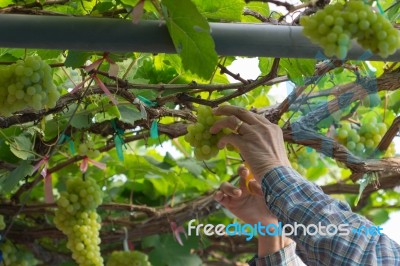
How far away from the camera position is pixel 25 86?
1.22 metres

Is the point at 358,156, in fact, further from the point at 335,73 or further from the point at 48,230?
the point at 48,230

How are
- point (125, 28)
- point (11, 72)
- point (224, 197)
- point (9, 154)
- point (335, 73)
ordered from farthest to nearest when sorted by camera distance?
point (9, 154) < point (224, 197) < point (335, 73) < point (11, 72) < point (125, 28)

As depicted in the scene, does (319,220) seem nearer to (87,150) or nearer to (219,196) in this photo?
(219,196)

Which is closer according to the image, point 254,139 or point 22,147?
point 254,139

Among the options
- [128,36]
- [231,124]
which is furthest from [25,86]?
[231,124]

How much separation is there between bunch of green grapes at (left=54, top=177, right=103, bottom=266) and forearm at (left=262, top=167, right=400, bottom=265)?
0.69 metres

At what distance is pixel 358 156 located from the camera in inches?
67.4

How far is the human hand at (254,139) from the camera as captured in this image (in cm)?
130

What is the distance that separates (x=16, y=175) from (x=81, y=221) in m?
0.22

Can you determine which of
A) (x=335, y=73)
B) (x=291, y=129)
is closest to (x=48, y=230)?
(x=291, y=129)

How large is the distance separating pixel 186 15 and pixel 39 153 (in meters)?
0.84

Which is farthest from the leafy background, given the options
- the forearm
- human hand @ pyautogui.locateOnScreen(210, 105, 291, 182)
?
the forearm

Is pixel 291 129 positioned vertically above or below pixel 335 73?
below

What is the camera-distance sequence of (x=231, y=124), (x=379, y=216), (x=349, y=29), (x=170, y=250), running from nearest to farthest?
1. (x=349, y=29)
2. (x=231, y=124)
3. (x=170, y=250)
4. (x=379, y=216)
